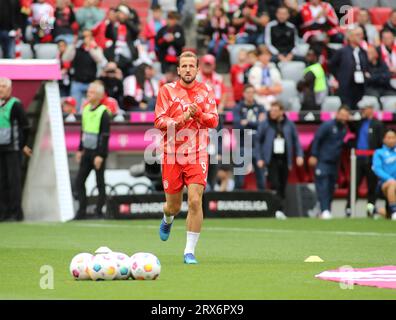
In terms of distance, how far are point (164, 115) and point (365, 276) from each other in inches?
119

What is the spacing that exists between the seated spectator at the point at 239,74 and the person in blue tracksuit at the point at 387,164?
4.06m

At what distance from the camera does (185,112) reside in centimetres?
1351

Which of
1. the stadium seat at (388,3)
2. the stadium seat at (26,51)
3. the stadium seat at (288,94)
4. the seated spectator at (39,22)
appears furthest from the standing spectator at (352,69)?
the stadium seat at (26,51)

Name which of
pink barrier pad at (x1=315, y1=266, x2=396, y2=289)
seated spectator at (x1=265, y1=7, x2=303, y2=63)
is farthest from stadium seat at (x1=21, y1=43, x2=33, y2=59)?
pink barrier pad at (x1=315, y1=266, x2=396, y2=289)

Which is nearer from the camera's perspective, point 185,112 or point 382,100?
point 185,112

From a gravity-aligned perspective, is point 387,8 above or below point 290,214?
above

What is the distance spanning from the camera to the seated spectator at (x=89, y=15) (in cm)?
2775

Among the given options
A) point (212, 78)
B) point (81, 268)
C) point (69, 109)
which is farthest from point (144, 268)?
point (212, 78)

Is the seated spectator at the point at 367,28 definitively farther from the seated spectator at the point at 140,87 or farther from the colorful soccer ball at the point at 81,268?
the colorful soccer ball at the point at 81,268

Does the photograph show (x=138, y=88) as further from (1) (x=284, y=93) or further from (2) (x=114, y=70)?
(1) (x=284, y=93)

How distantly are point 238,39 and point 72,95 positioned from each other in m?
4.25
